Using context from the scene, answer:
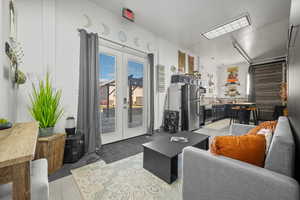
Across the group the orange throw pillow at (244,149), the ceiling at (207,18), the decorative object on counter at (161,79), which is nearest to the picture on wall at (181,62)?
the ceiling at (207,18)

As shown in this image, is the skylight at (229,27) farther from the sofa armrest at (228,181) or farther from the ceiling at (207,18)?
the sofa armrest at (228,181)

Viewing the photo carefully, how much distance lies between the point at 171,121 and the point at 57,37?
3.44 metres

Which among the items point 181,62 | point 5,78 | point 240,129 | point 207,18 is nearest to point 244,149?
point 240,129

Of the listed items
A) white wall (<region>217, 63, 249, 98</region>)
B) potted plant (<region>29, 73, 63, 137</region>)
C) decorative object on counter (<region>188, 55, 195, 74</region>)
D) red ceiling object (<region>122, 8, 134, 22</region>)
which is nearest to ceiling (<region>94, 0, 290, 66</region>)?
red ceiling object (<region>122, 8, 134, 22</region>)

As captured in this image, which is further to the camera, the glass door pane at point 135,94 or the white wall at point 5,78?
the glass door pane at point 135,94

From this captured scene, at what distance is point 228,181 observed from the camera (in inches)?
33.4

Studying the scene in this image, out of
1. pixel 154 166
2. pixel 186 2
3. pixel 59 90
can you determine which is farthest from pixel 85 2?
pixel 154 166

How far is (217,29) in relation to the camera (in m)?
3.46

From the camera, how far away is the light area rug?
→ 1330mm

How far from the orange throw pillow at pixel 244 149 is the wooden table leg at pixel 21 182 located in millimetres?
1239

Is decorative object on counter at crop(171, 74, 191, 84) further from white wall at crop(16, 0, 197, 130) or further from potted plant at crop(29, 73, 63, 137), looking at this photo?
potted plant at crop(29, 73, 63, 137)

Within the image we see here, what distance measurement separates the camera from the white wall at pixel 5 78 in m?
1.35

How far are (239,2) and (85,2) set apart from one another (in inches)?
126

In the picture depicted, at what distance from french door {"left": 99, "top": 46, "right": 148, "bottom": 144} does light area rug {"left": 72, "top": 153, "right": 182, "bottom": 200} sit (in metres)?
1.10
